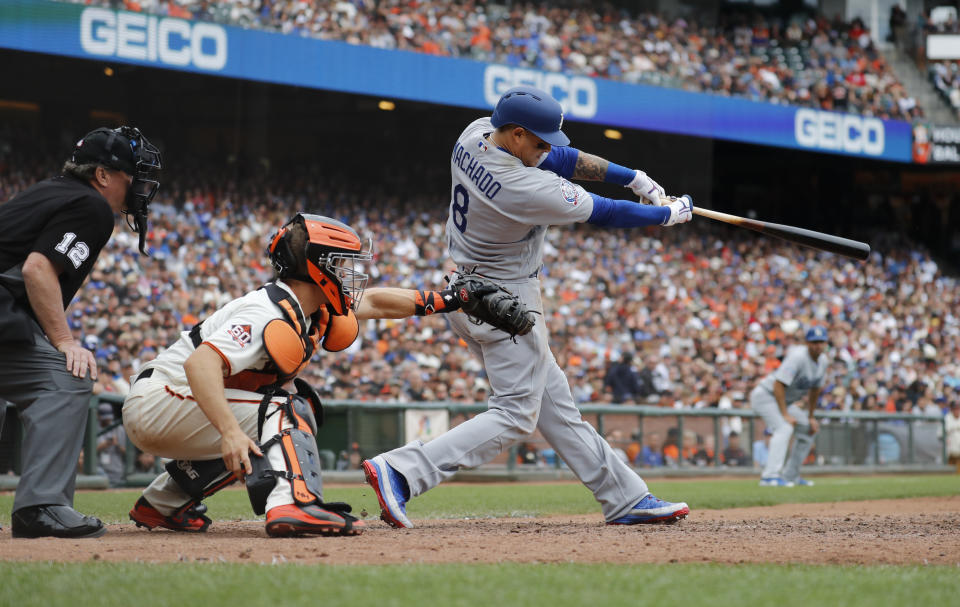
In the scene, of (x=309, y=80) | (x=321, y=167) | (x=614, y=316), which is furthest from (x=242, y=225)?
(x=614, y=316)

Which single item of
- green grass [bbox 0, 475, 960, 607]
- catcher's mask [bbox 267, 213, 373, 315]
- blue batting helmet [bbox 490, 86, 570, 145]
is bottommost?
green grass [bbox 0, 475, 960, 607]

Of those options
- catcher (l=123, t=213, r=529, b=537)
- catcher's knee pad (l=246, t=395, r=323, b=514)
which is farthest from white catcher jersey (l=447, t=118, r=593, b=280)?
catcher's knee pad (l=246, t=395, r=323, b=514)

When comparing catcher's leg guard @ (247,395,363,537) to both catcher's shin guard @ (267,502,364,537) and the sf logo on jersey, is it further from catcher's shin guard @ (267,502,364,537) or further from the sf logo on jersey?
the sf logo on jersey

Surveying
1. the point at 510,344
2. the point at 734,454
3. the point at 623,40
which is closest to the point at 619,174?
the point at 510,344

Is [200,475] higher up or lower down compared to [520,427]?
lower down

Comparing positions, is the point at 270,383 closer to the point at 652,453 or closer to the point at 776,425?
the point at 776,425

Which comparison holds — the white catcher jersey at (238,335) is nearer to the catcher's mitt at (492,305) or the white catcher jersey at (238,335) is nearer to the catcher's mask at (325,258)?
the catcher's mask at (325,258)
